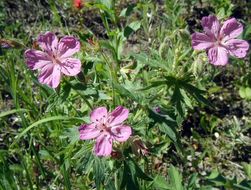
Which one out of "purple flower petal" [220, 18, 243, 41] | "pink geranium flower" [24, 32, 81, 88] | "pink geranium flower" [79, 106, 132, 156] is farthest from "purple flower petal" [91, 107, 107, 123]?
"purple flower petal" [220, 18, 243, 41]

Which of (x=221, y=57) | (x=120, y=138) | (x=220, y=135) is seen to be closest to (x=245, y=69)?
(x=220, y=135)

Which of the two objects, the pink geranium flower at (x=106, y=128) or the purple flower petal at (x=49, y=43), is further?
the purple flower petal at (x=49, y=43)

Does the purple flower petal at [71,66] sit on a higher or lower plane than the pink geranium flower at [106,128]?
higher

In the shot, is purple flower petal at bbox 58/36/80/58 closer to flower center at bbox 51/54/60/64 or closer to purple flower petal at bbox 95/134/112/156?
flower center at bbox 51/54/60/64

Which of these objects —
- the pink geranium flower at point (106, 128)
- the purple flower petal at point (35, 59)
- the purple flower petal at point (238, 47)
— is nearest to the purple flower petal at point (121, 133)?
the pink geranium flower at point (106, 128)

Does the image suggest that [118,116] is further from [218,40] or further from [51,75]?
[218,40]

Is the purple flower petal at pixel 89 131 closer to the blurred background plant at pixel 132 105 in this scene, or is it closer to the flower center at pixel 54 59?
the blurred background plant at pixel 132 105

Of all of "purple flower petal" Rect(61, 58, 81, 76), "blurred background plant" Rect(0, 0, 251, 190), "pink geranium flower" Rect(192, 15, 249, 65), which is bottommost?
"blurred background plant" Rect(0, 0, 251, 190)
